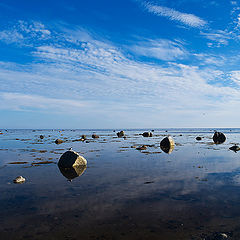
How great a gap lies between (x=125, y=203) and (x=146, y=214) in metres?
1.33

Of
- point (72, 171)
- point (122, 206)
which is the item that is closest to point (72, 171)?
point (72, 171)

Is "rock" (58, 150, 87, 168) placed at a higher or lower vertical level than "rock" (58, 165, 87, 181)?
higher

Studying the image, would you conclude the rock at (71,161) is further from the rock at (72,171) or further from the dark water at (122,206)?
the dark water at (122,206)

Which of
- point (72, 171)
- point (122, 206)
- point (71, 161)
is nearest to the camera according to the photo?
point (122, 206)

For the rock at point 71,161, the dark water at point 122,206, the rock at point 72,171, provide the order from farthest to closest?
the rock at point 71,161
the rock at point 72,171
the dark water at point 122,206

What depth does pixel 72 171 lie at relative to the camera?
1527 cm

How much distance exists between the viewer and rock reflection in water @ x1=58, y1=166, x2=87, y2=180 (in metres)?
13.7

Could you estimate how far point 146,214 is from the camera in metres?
7.66

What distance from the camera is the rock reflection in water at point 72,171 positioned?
1369 centimetres

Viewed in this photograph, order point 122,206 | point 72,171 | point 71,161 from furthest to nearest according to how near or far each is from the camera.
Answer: point 71,161 < point 72,171 < point 122,206

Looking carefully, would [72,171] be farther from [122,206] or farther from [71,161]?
[122,206]

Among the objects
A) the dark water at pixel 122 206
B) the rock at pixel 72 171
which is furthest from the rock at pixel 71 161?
the dark water at pixel 122 206

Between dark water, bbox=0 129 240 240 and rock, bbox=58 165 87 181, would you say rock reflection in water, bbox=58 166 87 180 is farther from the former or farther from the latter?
dark water, bbox=0 129 240 240

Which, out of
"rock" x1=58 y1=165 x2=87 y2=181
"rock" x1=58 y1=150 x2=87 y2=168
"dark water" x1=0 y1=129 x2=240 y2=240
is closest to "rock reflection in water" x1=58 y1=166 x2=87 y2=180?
"rock" x1=58 y1=165 x2=87 y2=181
